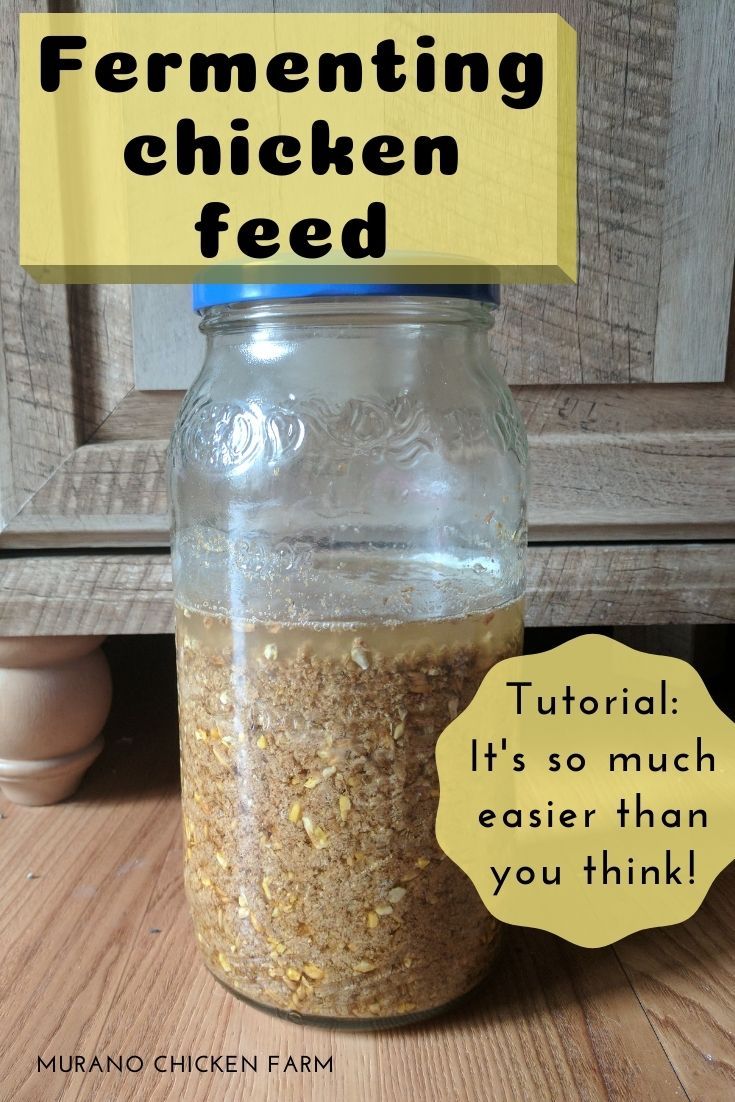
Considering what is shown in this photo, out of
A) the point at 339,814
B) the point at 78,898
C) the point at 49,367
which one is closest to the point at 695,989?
the point at 339,814

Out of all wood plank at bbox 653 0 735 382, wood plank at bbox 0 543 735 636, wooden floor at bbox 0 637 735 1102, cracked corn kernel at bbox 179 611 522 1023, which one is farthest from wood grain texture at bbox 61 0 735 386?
wooden floor at bbox 0 637 735 1102

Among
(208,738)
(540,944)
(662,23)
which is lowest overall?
(540,944)

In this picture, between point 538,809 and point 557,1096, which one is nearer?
point 557,1096

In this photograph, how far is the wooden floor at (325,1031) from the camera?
38 cm

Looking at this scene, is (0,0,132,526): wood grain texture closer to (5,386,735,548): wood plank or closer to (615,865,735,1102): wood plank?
(5,386,735,548): wood plank

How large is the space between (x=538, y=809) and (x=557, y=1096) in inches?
6.1

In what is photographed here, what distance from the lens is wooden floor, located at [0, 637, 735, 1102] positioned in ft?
1.25

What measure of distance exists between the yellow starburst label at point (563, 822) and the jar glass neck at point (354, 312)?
165 millimetres

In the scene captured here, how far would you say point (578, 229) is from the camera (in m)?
0.52

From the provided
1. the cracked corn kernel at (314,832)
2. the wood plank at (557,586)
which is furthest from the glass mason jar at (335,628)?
the wood plank at (557,586)

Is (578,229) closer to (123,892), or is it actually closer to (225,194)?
(225,194)

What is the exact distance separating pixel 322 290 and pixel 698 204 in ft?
0.92

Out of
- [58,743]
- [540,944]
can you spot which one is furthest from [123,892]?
[540,944]

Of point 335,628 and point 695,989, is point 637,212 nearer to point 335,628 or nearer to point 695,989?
point 335,628
